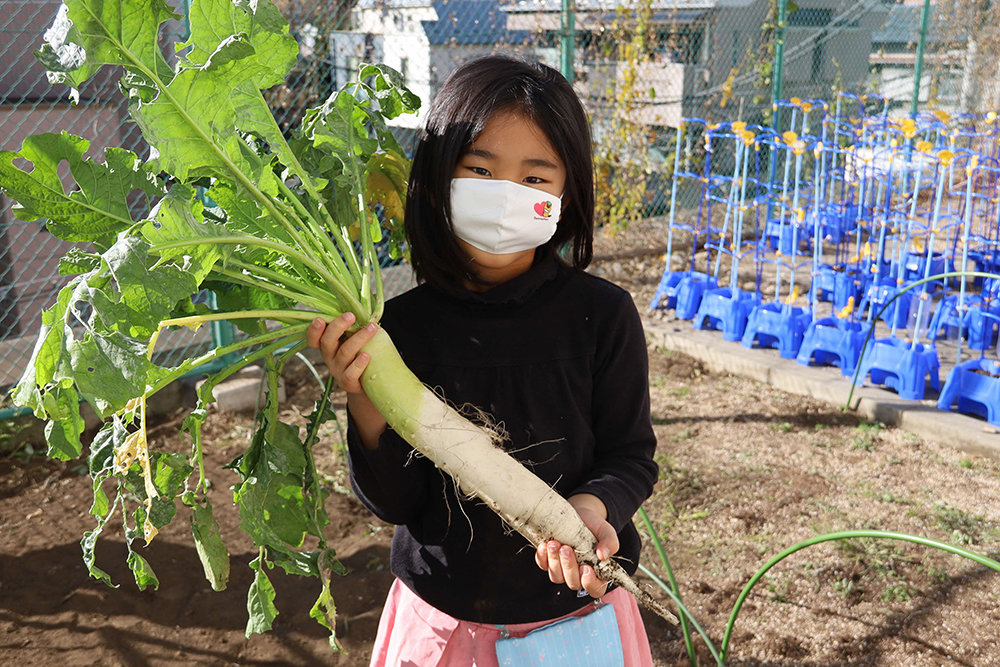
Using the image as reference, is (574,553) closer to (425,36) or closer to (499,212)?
(499,212)

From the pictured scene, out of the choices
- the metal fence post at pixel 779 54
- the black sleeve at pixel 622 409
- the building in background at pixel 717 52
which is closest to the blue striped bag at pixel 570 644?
the black sleeve at pixel 622 409

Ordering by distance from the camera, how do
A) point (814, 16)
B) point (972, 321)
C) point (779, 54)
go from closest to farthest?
point (972, 321) < point (779, 54) < point (814, 16)

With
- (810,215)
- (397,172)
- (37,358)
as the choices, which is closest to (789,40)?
(810,215)

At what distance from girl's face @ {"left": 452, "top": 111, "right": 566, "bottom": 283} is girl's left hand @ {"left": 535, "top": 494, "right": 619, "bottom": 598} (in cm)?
53

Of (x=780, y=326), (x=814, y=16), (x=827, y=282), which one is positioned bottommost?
(x=780, y=326)

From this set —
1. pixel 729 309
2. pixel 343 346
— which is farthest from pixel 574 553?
pixel 729 309

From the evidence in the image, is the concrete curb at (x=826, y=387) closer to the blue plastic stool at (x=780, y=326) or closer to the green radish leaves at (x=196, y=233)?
the blue plastic stool at (x=780, y=326)

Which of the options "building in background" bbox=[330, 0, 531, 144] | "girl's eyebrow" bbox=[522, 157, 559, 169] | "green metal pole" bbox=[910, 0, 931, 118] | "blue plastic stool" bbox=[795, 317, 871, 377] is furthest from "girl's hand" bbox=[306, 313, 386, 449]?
"green metal pole" bbox=[910, 0, 931, 118]

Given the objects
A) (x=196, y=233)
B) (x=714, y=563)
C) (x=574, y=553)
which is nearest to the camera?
(x=196, y=233)

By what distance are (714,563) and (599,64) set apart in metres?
4.68

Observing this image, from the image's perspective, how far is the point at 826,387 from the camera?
425 centimetres

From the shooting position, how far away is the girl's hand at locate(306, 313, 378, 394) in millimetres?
1286

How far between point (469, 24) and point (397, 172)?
4.67 meters

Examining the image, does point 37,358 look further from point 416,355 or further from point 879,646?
point 879,646
